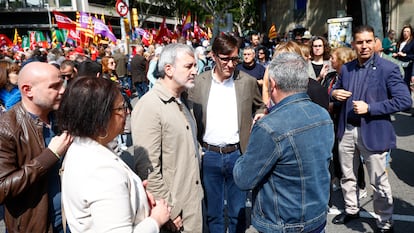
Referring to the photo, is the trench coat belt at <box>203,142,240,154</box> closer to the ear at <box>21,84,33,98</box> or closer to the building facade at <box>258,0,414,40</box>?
the ear at <box>21,84,33,98</box>

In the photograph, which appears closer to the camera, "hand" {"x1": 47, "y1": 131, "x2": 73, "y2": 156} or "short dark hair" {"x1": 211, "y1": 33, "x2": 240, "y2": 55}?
"hand" {"x1": 47, "y1": 131, "x2": 73, "y2": 156}

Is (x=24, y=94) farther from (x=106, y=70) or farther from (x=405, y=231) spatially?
(x=106, y=70)

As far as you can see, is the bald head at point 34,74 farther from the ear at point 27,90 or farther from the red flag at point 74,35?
the red flag at point 74,35

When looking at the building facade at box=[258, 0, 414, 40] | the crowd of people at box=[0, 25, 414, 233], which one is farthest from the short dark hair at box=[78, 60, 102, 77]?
the building facade at box=[258, 0, 414, 40]

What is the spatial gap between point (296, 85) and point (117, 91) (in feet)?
3.24

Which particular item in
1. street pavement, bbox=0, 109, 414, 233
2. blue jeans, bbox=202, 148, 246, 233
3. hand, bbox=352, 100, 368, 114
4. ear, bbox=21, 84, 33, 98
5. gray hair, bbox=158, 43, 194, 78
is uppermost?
gray hair, bbox=158, 43, 194, 78

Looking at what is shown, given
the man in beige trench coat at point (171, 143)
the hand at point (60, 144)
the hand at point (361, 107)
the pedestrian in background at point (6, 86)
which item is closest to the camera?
the hand at point (60, 144)

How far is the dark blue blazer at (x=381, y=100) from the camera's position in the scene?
3.00 m

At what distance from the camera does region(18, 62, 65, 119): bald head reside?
2.06 metres

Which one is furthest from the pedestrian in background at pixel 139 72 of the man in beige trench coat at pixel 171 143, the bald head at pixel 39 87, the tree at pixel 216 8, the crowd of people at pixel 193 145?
the tree at pixel 216 8

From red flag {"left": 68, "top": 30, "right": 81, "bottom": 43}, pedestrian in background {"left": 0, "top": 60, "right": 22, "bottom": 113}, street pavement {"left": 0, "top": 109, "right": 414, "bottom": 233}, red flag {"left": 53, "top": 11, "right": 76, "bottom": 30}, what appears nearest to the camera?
street pavement {"left": 0, "top": 109, "right": 414, "bottom": 233}

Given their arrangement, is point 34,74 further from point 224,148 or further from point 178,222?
point 224,148

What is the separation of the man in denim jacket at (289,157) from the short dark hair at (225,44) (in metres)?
0.98

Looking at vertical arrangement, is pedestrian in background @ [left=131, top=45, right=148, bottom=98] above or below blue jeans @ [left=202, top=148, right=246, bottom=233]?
above
